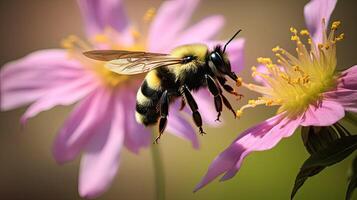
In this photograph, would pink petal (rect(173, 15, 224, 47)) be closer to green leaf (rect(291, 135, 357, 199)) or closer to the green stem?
the green stem

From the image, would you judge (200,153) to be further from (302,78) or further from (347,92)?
(347,92)

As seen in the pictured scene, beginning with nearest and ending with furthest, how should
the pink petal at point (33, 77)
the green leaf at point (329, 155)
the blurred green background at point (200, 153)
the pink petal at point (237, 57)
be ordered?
the green leaf at point (329, 155), the pink petal at point (237, 57), the pink petal at point (33, 77), the blurred green background at point (200, 153)

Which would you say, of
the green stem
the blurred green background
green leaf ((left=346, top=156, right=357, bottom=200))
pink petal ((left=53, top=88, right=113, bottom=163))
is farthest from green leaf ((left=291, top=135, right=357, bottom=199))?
the blurred green background

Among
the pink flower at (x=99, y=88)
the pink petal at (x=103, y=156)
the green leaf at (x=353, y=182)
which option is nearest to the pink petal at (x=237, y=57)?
the pink flower at (x=99, y=88)

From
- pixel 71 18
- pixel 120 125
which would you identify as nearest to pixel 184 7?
pixel 120 125

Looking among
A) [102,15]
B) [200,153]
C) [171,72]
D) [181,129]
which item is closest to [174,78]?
[171,72]

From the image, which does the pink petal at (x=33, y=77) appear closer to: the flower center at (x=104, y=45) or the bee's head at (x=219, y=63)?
the flower center at (x=104, y=45)

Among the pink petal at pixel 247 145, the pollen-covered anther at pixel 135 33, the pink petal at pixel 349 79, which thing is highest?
the pollen-covered anther at pixel 135 33

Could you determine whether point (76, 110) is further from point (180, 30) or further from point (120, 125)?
point (180, 30)
